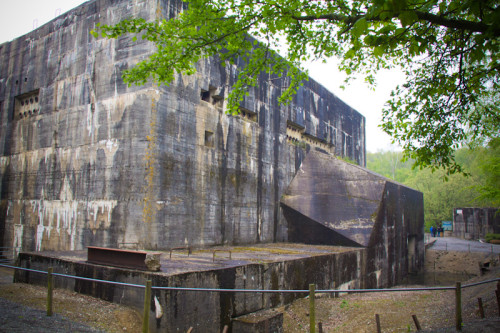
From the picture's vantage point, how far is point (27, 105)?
1389cm

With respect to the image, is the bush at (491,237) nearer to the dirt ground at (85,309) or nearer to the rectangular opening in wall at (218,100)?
the rectangular opening in wall at (218,100)

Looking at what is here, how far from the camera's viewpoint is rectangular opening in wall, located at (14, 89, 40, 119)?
44.2 feet

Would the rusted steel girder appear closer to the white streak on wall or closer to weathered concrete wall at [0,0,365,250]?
weathered concrete wall at [0,0,365,250]

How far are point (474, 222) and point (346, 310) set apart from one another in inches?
966

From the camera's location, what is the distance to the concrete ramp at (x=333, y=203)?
1348cm

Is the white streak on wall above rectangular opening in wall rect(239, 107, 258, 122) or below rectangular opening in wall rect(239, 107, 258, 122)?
below

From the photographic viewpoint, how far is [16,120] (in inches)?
550

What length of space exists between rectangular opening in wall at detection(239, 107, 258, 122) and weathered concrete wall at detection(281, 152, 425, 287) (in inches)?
137

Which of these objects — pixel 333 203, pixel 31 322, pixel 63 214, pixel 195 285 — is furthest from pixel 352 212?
pixel 31 322

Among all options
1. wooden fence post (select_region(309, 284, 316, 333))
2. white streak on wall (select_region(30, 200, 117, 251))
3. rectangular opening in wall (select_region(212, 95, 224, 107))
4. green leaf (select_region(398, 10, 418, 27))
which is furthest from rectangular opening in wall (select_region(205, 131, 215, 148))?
green leaf (select_region(398, 10, 418, 27))

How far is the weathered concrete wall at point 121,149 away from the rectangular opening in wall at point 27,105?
0.14 ft

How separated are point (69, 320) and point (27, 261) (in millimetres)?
3779

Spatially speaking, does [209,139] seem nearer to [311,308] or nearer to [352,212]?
[352,212]

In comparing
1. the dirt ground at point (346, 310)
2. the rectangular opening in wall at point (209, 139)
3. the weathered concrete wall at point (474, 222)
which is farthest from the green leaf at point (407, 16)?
the weathered concrete wall at point (474, 222)
